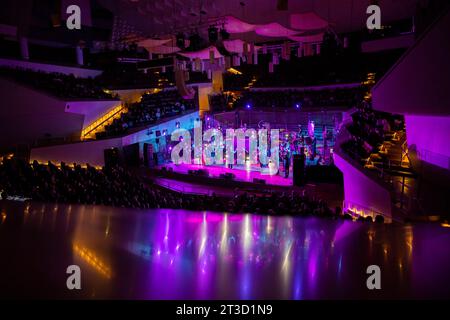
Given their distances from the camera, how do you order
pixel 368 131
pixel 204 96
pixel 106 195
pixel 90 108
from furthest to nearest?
pixel 204 96 → pixel 90 108 → pixel 368 131 → pixel 106 195

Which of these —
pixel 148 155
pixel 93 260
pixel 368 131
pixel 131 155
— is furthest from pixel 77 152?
pixel 93 260

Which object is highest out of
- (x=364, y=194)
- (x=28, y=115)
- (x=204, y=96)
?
(x=204, y=96)

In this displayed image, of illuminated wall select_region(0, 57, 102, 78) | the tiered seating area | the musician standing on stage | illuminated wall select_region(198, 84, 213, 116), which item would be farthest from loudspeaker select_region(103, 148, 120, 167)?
the tiered seating area

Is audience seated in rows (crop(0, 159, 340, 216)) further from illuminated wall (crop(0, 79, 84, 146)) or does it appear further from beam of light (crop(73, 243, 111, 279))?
illuminated wall (crop(0, 79, 84, 146))

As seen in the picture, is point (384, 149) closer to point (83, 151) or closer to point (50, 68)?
point (83, 151)

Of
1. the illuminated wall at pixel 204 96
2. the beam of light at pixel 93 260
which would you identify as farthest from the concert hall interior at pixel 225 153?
the illuminated wall at pixel 204 96

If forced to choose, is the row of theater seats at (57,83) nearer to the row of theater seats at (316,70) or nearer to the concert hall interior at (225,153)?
the concert hall interior at (225,153)
